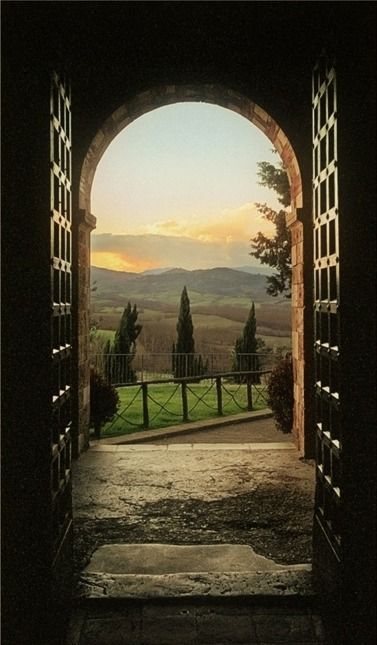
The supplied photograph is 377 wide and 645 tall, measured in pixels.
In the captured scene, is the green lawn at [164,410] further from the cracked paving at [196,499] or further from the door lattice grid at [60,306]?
the door lattice grid at [60,306]

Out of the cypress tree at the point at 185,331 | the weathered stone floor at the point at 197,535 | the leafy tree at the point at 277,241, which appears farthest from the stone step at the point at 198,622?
the cypress tree at the point at 185,331

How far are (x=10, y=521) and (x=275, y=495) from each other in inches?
119

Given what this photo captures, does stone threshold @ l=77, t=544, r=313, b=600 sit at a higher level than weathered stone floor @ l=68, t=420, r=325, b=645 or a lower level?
higher

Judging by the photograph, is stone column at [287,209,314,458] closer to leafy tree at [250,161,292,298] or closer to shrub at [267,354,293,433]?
shrub at [267,354,293,433]

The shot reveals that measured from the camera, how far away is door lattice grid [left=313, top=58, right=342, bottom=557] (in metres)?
2.95

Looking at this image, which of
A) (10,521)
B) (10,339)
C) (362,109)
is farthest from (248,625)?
(362,109)

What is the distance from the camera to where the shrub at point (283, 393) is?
724 centimetres

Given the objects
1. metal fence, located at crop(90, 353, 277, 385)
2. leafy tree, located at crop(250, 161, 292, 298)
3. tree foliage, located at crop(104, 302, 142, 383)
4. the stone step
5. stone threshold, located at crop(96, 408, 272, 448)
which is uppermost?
leafy tree, located at crop(250, 161, 292, 298)

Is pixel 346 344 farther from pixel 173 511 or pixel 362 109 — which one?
pixel 173 511

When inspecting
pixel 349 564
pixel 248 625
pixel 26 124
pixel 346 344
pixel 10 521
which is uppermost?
pixel 26 124

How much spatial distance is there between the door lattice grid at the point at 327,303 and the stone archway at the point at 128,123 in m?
3.13

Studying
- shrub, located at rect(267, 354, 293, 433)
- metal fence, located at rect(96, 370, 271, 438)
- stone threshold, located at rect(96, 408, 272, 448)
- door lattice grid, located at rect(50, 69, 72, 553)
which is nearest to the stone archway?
shrub, located at rect(267, 354, 293, 433)

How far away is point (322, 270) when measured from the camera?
329cm

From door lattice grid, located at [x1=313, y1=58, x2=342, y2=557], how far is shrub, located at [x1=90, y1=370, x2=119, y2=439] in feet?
14.9
